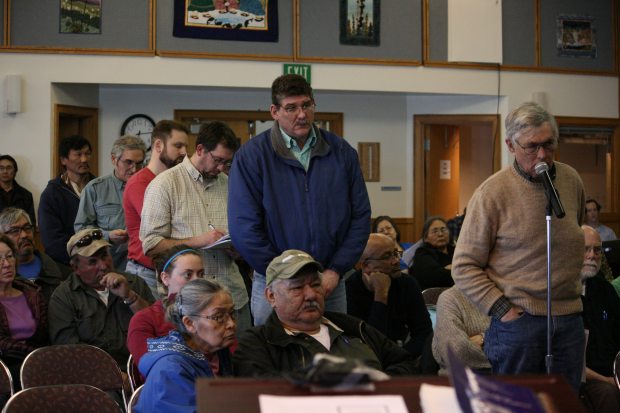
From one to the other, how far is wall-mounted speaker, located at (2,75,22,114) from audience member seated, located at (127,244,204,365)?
18.5 feet

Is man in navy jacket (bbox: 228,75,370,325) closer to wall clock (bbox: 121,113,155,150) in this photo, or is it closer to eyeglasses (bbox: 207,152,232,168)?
eyeglasses (bbox: 207,152,232,168)

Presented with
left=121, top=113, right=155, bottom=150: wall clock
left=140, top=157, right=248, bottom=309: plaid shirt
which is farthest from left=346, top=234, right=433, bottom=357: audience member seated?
left=121, top=113, right=155, bottom=150: wall clock

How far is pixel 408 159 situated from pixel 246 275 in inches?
221

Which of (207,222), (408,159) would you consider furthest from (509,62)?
A: (207,222)

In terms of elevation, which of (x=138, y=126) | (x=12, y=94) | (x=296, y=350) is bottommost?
(x=296, y=350)

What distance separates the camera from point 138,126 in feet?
32.0

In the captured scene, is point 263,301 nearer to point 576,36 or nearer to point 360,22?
point 360,22

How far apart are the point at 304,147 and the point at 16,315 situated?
A: 5.91 feet

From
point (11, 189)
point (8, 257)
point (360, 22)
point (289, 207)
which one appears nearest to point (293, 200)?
point (289, 207)

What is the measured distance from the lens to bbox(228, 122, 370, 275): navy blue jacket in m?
3.33

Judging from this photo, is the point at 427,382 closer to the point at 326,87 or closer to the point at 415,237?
the point at 326,87

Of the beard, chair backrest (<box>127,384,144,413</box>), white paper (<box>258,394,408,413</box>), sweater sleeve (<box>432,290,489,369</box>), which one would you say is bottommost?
chair backrest (<box>127,384,144,413</box>)

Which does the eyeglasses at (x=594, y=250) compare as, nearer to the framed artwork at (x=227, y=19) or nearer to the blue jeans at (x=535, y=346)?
the blue jeans at (x=535, y=346)

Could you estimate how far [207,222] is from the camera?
160 inches
